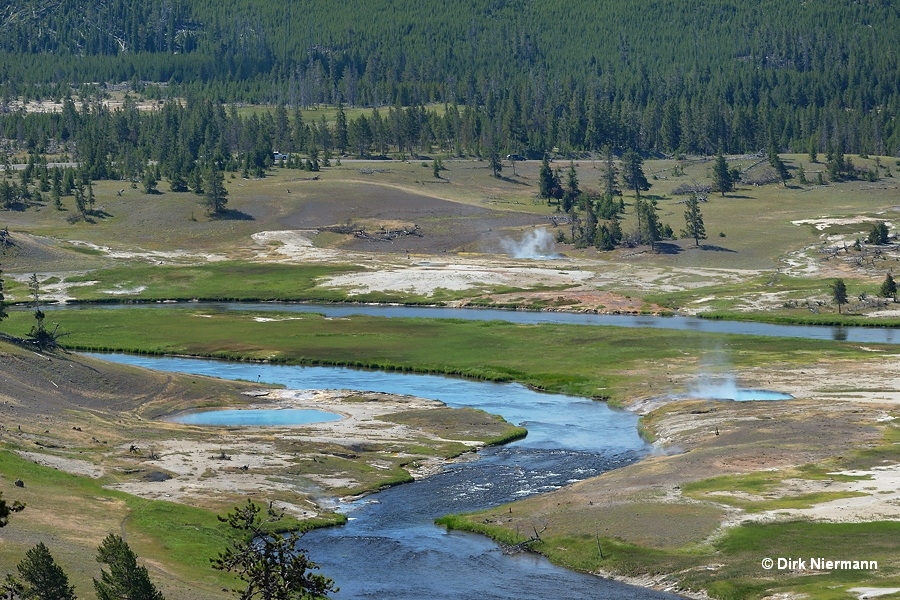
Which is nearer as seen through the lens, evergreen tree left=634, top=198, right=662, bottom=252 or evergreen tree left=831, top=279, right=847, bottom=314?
evergreen tree left=831, top=279, right=847, bottom=314

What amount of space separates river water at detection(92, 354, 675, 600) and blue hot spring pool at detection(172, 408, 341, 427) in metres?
10.8

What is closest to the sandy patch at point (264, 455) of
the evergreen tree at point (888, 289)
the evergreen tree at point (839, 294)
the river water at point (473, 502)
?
the river water at point (473, 502)

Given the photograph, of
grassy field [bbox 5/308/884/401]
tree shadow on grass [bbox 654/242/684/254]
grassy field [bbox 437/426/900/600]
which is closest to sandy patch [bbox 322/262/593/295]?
tree shadow on grass [bbox 654/242/684/254]

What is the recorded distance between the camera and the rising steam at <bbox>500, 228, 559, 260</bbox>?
18762cm

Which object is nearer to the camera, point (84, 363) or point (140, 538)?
point (140, 538)

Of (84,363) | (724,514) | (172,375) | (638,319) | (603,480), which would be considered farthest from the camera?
(638,319)

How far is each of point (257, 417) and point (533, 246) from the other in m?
105

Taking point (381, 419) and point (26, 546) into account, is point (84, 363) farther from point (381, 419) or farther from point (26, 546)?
point (26, 546)

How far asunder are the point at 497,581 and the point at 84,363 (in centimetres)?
4832

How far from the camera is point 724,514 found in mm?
61625

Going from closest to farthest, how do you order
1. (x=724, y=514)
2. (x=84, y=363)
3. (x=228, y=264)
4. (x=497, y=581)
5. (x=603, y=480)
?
(x=497, y=581) → (x=724, y=514) → (x=603, y=480) → (x=84, y=363) → (x=228, y=264)

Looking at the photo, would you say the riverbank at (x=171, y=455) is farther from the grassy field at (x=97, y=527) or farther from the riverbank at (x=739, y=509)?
the riverbank at (x=739, y=509)

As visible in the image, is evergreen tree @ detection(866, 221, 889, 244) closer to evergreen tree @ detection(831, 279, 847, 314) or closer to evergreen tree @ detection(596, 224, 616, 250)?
evergreen tree @ detection(596, 224, 616, 250)

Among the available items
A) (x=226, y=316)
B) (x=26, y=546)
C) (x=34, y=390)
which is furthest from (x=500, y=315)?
(x=26, y=546)
